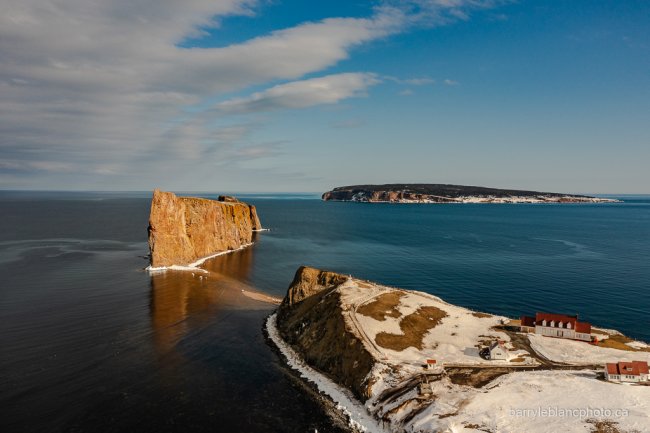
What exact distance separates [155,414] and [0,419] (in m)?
14.5

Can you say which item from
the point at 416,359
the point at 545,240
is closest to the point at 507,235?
the point at 545,240

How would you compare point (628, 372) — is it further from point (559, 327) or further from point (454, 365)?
point (454, 365)

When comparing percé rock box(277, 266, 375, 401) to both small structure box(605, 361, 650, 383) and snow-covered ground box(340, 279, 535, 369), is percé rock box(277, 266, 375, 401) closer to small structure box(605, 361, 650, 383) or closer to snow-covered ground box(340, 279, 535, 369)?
snow-covered ground box(340, 279, 535, 369)

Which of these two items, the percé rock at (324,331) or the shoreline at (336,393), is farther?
the percé rock at (324,331)

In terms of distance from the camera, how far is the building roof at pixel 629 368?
4150cm

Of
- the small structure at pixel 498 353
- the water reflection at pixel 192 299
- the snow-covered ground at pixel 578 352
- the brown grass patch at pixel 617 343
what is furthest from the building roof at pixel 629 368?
the water reflection at pixel 192 299

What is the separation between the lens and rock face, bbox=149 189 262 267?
103688 millimetres

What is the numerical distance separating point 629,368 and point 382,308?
2991 centimetres

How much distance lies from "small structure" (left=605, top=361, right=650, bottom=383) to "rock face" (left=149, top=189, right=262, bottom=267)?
9734cm

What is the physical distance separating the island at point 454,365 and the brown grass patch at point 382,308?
160mm

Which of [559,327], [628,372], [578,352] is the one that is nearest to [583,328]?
[559,327]

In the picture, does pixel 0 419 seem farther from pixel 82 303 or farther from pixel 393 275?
pixel 393 275

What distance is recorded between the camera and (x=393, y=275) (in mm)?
100062

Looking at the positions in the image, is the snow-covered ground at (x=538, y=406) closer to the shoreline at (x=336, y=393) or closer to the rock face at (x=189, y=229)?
the shoreline at (x=336, y=393)
